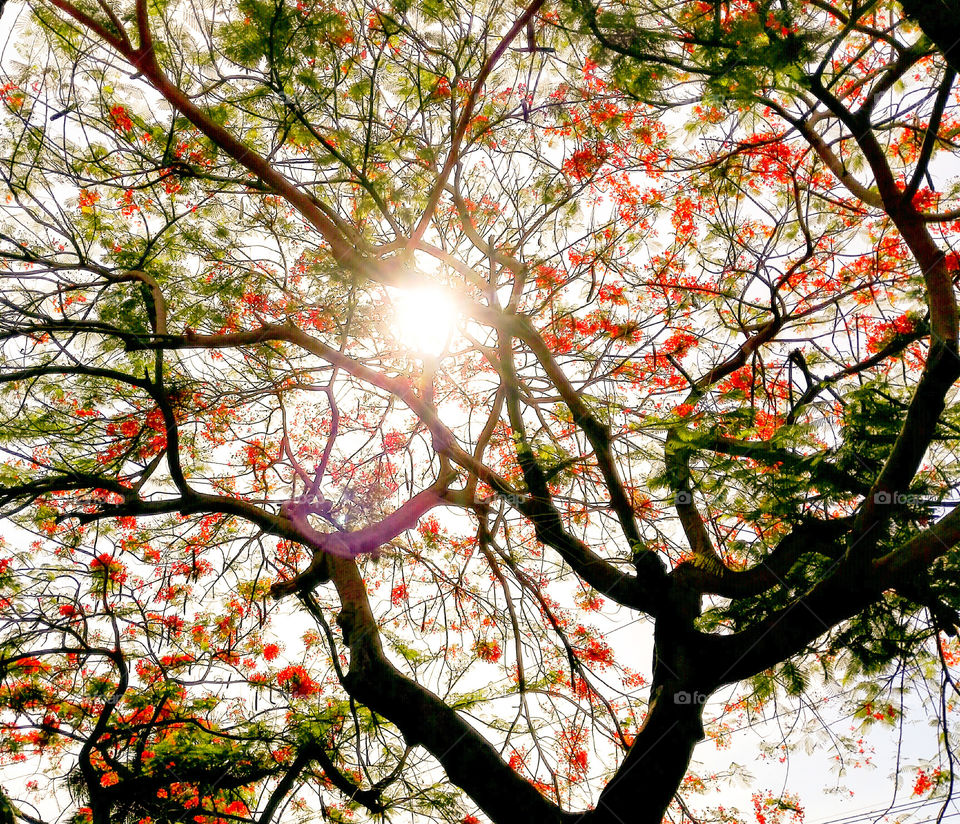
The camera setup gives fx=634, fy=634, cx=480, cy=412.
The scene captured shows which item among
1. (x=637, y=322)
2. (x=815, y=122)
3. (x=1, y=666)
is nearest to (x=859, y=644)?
(x=637, y=322)

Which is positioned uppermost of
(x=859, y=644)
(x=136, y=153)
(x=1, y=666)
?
(x=136, y=153)

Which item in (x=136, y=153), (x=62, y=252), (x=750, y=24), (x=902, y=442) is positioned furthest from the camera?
(x=62, y=252)

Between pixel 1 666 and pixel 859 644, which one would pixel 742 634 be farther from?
pixel 1 666

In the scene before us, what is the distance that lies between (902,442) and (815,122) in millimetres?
1924

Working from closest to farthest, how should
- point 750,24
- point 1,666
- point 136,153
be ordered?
1. point 750,24
2. point 1,666
3. point 136,153

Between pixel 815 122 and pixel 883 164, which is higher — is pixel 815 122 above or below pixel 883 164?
above


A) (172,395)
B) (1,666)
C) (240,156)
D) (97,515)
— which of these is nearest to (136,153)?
(240,156)

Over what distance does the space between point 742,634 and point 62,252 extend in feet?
15.8

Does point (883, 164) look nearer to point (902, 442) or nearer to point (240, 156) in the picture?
point (902, 442)

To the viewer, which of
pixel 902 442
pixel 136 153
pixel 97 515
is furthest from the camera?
pixel 136 153

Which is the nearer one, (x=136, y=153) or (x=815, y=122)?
(x=815, y=122)

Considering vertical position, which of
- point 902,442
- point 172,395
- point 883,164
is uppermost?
point 172,395

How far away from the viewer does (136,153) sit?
12.7 feet

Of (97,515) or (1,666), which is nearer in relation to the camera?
(1,666)
